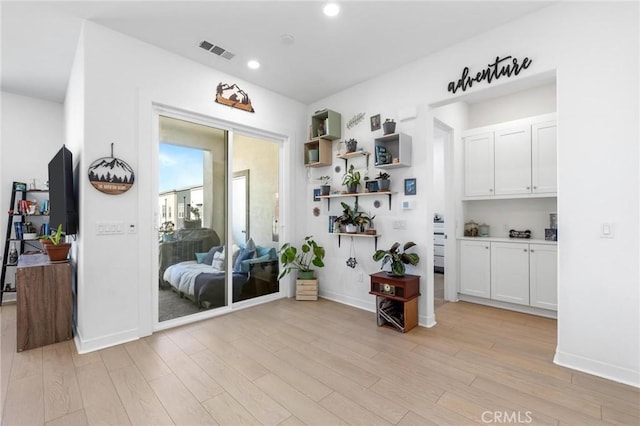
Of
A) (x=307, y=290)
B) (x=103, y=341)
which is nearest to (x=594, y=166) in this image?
(x=307, y=290)

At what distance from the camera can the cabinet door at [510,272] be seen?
11.9 feet

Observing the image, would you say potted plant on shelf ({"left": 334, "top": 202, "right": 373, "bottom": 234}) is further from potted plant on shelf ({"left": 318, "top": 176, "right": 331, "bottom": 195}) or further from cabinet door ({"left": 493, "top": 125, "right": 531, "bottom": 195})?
cabinet door ({"left": 493, "top": 125, "right": 531, "bottom": 195})

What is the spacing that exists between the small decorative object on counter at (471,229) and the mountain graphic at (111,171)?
436 cm

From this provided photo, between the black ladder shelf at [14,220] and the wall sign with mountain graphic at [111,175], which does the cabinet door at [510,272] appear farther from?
the black ladder shelf at [14,220]

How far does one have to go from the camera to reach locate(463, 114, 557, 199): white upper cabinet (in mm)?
3650

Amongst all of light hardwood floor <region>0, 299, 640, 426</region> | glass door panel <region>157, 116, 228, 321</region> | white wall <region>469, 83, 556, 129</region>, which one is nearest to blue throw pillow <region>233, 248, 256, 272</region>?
glass door panel <region>157, 116, 228, 321</region>

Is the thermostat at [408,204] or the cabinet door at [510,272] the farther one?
the cabinet door at [510,272]

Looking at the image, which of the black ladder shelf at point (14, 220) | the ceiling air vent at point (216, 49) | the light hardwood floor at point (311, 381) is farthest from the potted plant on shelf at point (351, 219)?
the black ladder shelf at point (14, 220)

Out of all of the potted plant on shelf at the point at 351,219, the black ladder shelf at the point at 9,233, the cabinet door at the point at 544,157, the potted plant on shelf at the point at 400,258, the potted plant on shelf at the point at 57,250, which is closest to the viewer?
the potted plant on shelf at the point at 57,250

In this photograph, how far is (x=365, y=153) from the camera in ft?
12.2

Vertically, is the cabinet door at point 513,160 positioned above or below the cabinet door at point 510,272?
above

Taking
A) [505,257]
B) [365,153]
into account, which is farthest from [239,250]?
[505,257]

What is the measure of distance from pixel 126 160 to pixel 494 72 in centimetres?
361

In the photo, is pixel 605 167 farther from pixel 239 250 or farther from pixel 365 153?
pixel 239 250
